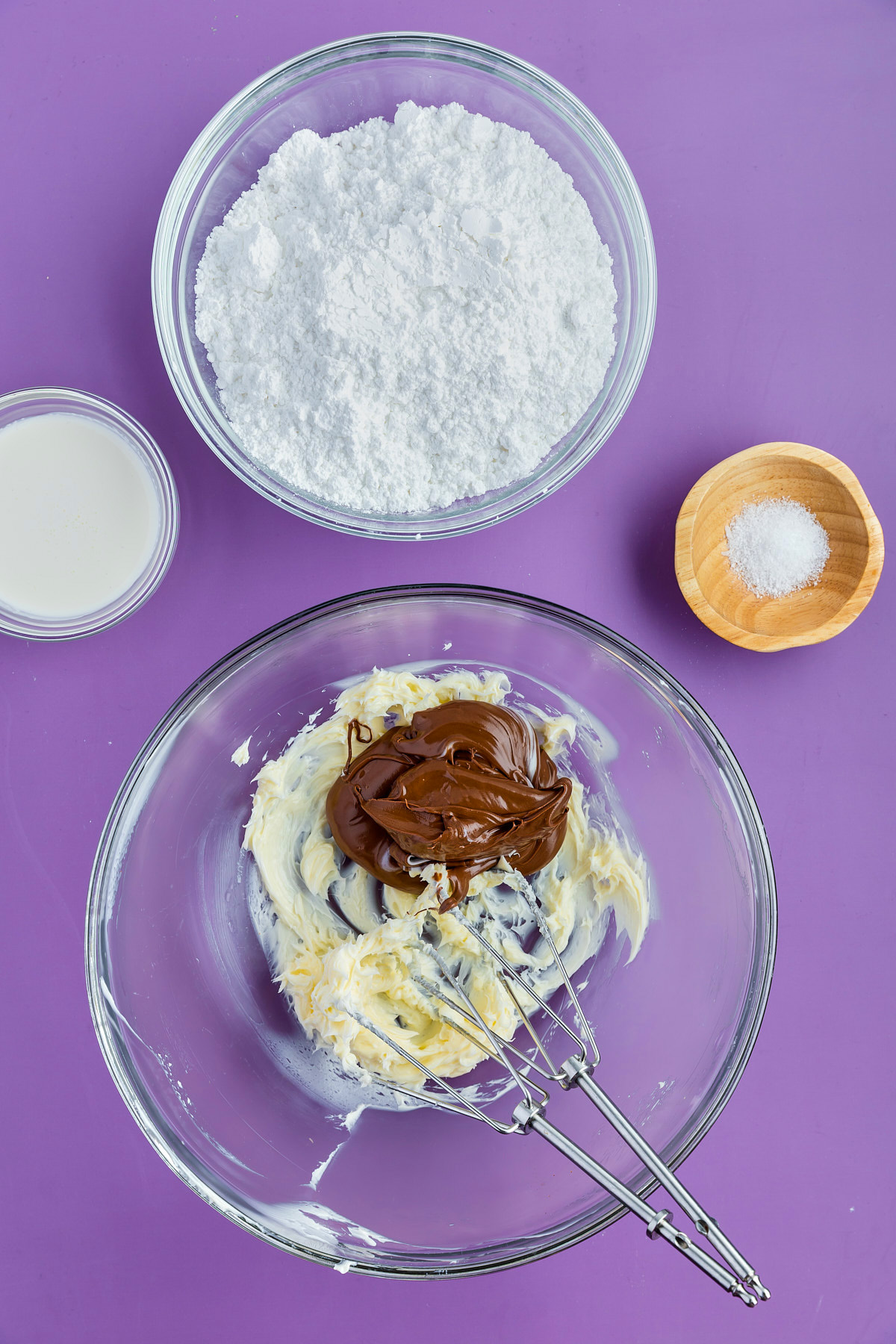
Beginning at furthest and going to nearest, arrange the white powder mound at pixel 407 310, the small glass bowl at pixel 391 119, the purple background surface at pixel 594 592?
1. the purple background surface at pixel 594 592
2. the small glass bowl at pixel 391 119
3. the white powder mound at pixel 407 310

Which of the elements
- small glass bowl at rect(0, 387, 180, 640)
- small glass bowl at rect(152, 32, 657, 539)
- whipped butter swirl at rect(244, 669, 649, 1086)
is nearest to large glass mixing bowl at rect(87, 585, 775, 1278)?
whipped butter swirl at rect(244, 669, 649, 1086)

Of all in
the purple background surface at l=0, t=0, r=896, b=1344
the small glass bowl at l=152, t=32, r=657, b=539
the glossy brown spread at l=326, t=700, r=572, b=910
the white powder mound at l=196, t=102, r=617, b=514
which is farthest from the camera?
the purple background surface at l=0, t=0, r=896, b=1344

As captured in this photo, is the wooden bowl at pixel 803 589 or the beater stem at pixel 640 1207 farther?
the wooden bowl at pixel 803 589

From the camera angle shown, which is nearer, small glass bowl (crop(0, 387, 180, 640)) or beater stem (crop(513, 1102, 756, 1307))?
beater stem (crop(513, 1102, 756, 1307))

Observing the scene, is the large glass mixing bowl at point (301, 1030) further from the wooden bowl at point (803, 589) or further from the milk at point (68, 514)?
the milk at point (68, 514)

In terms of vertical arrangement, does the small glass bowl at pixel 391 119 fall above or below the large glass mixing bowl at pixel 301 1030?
above

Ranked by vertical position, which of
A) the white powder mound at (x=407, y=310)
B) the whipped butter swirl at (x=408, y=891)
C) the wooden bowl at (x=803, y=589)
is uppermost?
the white powder mound at (x=407, y=310)

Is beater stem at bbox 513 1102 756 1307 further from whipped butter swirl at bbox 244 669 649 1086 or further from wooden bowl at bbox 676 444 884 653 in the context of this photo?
wooden bowl at bbox 676 444 884 653

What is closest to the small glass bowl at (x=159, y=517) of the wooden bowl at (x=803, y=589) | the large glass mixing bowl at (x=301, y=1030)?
the large glass mixing bowl at (x=301, y=1030)
